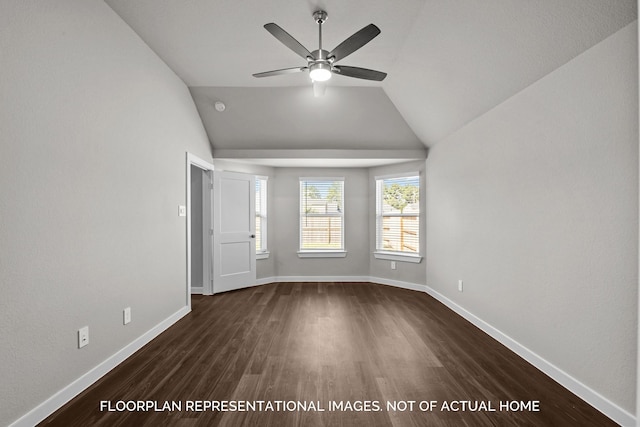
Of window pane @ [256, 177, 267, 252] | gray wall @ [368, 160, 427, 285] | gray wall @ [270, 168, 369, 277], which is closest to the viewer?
gray wall @ [368, 160, 427, 285]

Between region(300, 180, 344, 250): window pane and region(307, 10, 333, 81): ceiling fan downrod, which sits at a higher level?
region(307, 10, 333, 81): ceiling fan downrod

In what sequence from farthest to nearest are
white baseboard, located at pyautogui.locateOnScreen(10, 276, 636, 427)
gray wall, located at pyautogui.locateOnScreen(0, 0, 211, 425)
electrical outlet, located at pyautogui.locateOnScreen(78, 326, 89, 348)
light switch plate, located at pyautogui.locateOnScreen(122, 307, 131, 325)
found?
light switch plate, located at pyautogui.locateOnScreen(122, 307, 131, 325) < electrical outlet, located at pyautogui.locateOnScreen(78, 326, 89, 348) < white baseboard, located at pyautogui.locateOnScreen(10, 276, 636, 427) < gray wall, located at pyautogui.locateOnScreen(0, 0, 211, 425)

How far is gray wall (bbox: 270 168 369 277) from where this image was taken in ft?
19.0

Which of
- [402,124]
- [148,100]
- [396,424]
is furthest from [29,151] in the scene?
[402,124]

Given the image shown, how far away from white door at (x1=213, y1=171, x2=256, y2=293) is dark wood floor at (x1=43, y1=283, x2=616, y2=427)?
3.94 ft

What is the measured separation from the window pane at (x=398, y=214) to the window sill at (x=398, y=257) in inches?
3.7

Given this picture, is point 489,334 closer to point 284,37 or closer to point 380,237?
point 380,237

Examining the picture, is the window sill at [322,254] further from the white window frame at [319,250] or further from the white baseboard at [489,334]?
the white baseboard at [489,334]

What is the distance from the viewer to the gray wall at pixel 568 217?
6.00ft

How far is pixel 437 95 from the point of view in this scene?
3588 millimetres

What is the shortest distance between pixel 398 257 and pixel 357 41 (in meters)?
3.79

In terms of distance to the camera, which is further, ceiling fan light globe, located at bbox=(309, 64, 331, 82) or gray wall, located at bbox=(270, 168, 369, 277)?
gray wall, located at bbox=(270, 168, 369, 277)

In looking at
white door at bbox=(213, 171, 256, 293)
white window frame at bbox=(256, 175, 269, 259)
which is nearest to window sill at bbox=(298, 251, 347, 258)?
white window frame at bbox=(256, 175, 269, 259)

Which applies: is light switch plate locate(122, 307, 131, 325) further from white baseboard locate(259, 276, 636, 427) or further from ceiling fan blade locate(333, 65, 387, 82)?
white baseboard locate(259, 276, 636, 427)
